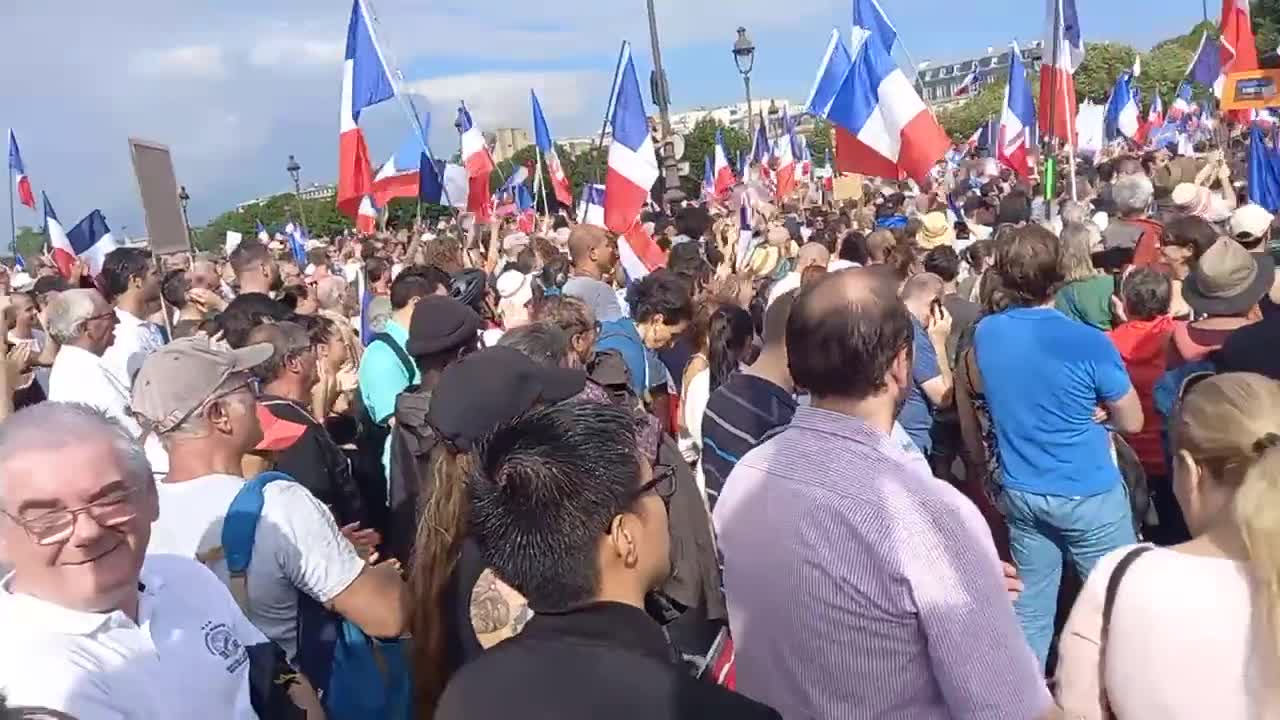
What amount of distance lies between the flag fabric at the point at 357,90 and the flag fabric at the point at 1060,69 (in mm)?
5159

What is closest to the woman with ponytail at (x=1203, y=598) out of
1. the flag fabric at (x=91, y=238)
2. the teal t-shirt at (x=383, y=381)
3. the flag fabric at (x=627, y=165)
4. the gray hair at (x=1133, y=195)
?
the teal t-shirt at (x=383, y=381)

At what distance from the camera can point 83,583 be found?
1.91 m

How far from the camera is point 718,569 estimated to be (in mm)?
3516

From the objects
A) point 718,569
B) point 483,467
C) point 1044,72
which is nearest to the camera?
point 483,467

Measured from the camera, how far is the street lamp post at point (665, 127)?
15.9 m

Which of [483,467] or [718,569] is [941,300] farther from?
[483,467]

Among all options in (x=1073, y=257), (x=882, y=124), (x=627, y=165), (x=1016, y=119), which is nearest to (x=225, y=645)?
(x=1073, y=257)

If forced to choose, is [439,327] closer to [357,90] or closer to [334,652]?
[334,652]

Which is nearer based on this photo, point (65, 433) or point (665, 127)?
point (65, 433)

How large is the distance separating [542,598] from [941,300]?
4.31 m

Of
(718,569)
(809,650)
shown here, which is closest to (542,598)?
(809,650)

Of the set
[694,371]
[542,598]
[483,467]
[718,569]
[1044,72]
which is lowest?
[718,569]

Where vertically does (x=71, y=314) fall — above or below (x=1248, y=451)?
above

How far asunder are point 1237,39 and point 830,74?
5.06 m
